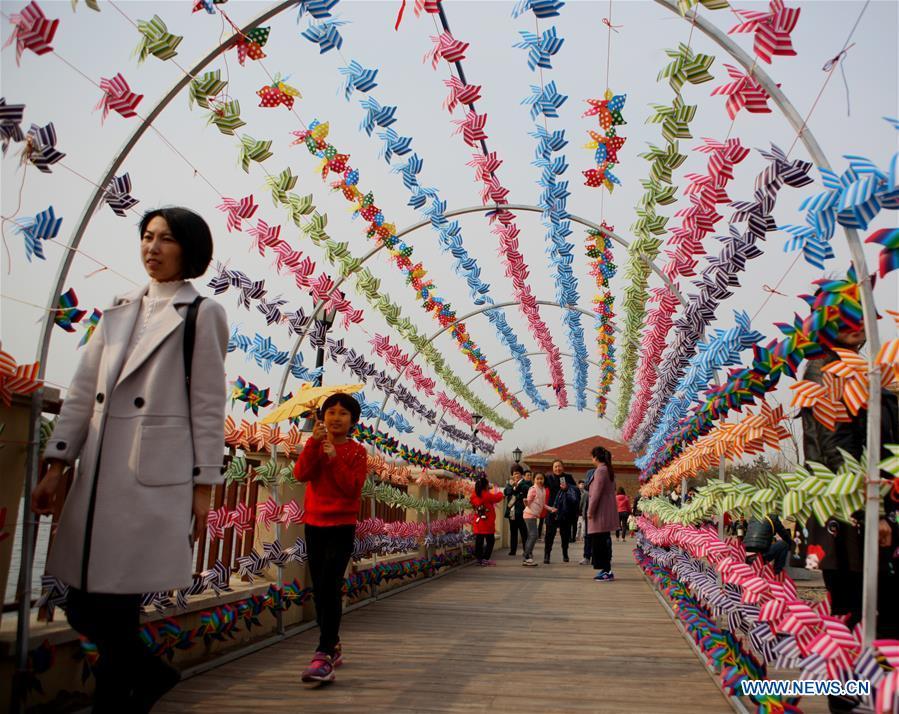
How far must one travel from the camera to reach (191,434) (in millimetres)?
2820

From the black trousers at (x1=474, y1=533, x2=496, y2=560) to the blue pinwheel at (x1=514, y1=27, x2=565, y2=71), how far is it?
9.79 metres

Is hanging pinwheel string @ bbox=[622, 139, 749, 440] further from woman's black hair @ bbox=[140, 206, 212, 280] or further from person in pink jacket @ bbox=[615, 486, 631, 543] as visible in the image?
person in pink jacket @ bbox=[615, 486, 631, 543]

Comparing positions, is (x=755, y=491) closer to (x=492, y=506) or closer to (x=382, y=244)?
(x=382, y=244)

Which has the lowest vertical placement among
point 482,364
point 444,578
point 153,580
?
point 444,578

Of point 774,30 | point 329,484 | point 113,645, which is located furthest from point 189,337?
point 774,30

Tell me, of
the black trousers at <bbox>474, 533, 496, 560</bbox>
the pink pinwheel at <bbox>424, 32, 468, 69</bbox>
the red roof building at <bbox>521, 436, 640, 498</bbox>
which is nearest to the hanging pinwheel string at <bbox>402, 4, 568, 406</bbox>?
the pink pinwheel at <bbox>424, 32, 468, 69</bbox>

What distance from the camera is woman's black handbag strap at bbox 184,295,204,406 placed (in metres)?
2.87

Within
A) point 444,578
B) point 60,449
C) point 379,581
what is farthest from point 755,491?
point 444,578

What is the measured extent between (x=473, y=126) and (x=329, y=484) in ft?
9.64

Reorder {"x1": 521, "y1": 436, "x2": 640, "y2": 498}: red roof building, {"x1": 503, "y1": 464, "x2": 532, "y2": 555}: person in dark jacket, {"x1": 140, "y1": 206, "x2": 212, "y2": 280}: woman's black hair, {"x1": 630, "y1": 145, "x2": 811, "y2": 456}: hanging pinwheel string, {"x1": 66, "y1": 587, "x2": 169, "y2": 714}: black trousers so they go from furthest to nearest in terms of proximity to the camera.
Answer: {"x1": 521, "y1": 436, "x2": 640, "y2": 498}: red roof building, {"x1": 503, "y1": 464, "x2": 532, "y2": 555}: person in dark jacket, {"x1": 630, "y1": 145, "x2": 811, "y2": 456}: hanging pinwheel string, {"x1": 140, "y1": 206, "x2": 212, "y2": 280}: woman's black hair, {"x1": 66, "y1": 587, "x2": 169, "y2": 714}: black trousers

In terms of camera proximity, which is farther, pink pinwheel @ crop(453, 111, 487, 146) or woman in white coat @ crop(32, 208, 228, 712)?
pink pinwheel @ crop(453, 111, 487, 146)

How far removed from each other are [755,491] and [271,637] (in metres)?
3.55

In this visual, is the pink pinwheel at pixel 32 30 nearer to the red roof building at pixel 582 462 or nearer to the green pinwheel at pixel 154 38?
the green pinwheel at pixel 154 38

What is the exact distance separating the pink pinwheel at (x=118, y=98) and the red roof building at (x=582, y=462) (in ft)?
114
